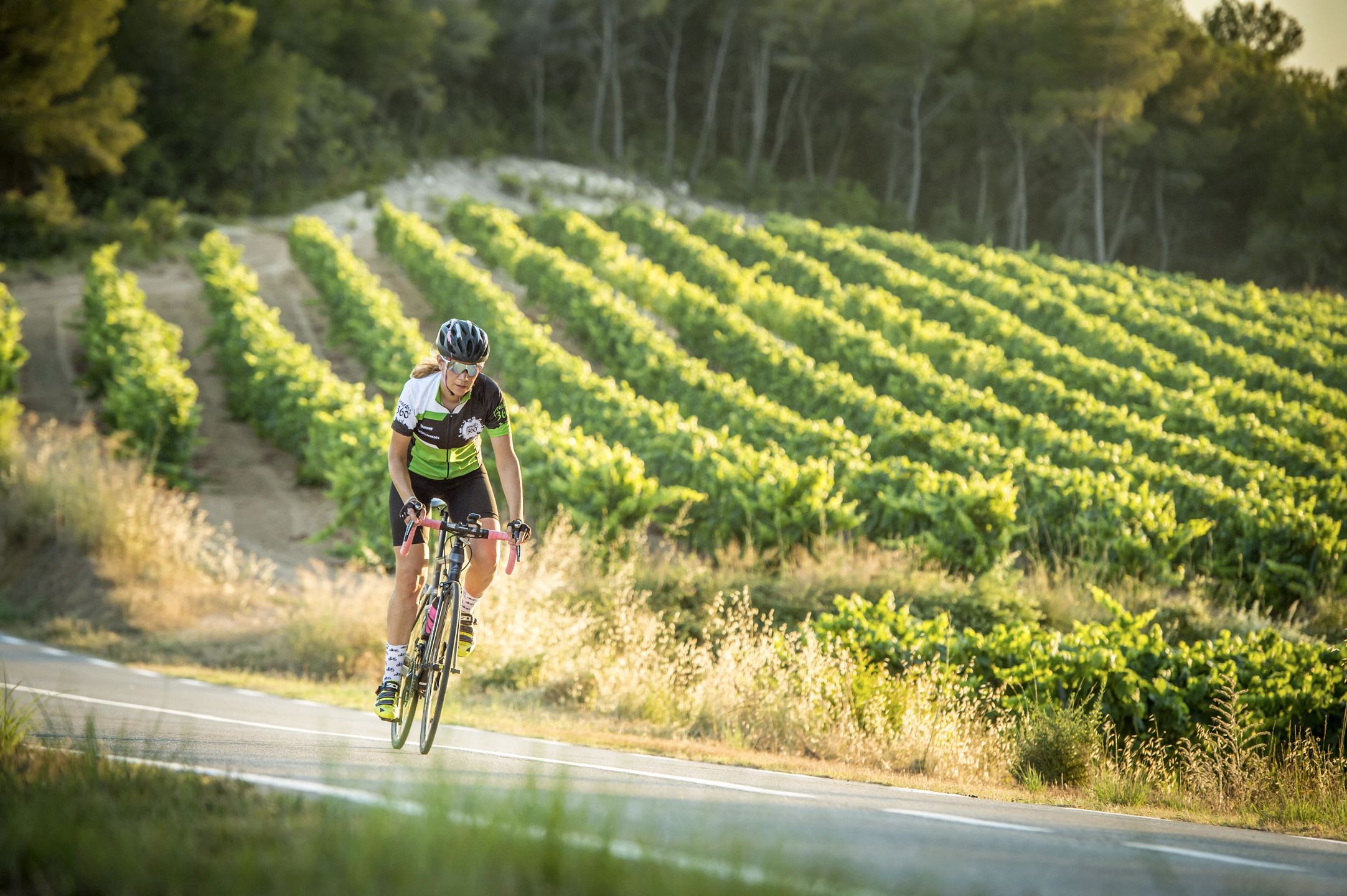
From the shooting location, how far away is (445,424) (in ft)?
22.7

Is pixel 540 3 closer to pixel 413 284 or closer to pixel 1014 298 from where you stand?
pixel 413 284

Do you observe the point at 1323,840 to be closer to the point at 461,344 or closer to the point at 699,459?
the point at 461,344

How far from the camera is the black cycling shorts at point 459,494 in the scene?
7.22 metres

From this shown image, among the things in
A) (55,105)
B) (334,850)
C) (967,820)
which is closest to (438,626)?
(967,820)

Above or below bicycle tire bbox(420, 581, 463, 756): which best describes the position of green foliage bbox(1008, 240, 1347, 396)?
above

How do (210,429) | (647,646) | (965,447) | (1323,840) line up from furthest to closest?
(210,429) → (965,447) → (647,646) → (1323,840)

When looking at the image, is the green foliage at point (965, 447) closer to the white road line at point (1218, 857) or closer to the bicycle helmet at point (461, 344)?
the white road line at point (1218, 857)

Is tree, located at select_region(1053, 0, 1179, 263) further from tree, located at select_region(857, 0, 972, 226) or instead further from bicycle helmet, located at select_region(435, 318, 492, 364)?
bicycle helmet, located at select_region(435, 318, 492, 364)

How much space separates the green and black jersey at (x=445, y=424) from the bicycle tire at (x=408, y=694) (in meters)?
0.93

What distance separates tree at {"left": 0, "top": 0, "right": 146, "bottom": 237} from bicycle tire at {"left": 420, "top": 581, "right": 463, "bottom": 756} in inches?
1564

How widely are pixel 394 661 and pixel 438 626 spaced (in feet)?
1.42

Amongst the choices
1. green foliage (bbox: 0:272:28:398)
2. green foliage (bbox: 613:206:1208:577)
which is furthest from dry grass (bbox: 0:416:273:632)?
green foliage (bbox: 613:206:1208:577)

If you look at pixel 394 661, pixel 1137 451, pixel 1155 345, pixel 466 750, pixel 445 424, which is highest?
pixel 1155 345

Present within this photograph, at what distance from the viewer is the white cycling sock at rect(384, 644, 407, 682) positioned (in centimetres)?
703
